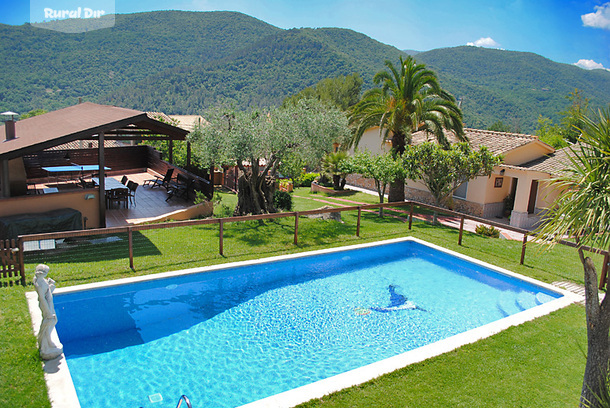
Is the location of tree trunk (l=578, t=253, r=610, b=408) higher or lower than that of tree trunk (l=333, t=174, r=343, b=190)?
higher

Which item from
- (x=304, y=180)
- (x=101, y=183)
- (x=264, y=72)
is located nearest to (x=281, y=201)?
(x=101, y=183)

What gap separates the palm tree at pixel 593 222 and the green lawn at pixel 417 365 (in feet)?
4.41

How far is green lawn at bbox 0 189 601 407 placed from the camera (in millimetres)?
5918

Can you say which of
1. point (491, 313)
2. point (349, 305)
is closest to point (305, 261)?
point (349, 305)

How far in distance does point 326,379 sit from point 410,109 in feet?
50.9

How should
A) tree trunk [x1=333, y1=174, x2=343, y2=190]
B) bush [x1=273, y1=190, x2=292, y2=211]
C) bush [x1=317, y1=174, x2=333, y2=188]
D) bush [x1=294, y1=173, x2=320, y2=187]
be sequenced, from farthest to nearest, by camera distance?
bush [x1=294, y1=173, x2=320, y2=187], bush [x1=317, y1=174, x2=333, y2=188], tree trunk [x1=333, y1=174, x2=343, y2=190], bush [x1=273, y1=190, x2=292, y2=211]

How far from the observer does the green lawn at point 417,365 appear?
592 cm

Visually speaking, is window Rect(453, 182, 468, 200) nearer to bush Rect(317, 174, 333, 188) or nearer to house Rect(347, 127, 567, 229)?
house Rect(347, 127, 567, 229)

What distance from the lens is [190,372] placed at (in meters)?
7.05

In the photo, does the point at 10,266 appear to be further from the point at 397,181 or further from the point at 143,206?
the point at 397,181

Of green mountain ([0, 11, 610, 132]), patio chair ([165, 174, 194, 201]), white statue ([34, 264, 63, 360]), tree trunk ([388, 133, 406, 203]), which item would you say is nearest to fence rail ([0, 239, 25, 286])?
white statue ([34, 264, 63, 360])

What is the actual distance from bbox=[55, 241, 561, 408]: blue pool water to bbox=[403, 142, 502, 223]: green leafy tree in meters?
5.14

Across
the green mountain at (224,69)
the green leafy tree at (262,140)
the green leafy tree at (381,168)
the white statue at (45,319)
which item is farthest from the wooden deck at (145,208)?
the green mountain at (224,69)

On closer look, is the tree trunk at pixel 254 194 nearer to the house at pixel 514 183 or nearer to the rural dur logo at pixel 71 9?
the house at pixel 514 183
